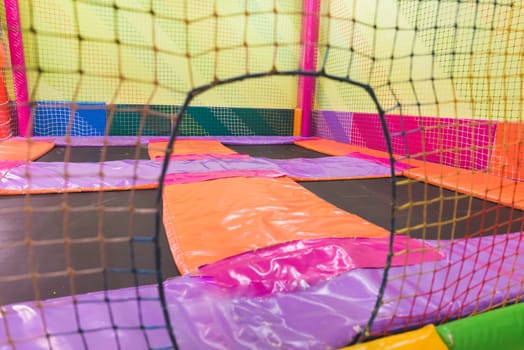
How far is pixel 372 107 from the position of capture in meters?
3.78

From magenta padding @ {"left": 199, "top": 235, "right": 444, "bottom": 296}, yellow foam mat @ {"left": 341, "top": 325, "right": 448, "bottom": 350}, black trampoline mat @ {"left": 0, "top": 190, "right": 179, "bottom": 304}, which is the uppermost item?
magenta padding @ {"left": 199, "top": 235, "right": 444, "bottom": 296}

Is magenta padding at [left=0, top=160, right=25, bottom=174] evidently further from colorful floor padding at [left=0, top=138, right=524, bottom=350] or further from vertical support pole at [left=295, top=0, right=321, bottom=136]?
vertical support pole at [left=295, top=0, right=321, bottom=136]

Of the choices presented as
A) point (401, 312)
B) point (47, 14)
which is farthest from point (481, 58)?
point (47, 14)

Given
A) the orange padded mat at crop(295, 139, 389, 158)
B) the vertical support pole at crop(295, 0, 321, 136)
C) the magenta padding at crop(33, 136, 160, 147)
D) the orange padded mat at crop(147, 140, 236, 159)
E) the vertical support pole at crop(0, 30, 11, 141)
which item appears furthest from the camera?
the vertical support pole at crop(295, 0, 321, 136)

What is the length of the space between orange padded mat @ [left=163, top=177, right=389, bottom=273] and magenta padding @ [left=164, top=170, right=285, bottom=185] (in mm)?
134

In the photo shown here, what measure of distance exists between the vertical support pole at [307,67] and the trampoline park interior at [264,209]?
15 cm

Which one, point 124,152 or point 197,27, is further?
point 197,27

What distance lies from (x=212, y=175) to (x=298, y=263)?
3.87 feet

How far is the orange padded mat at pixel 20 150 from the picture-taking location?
8.77 feet

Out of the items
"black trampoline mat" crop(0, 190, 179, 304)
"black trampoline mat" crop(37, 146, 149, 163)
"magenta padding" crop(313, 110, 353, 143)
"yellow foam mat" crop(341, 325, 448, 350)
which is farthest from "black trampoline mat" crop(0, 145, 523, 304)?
"magenta padding" crop(313, 110, 353, 143)

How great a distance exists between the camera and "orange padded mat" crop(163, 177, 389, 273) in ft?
4.03

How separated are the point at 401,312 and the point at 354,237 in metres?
0.42

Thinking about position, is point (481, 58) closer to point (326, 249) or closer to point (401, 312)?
point (326, 249)

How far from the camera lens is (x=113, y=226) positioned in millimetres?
1499
